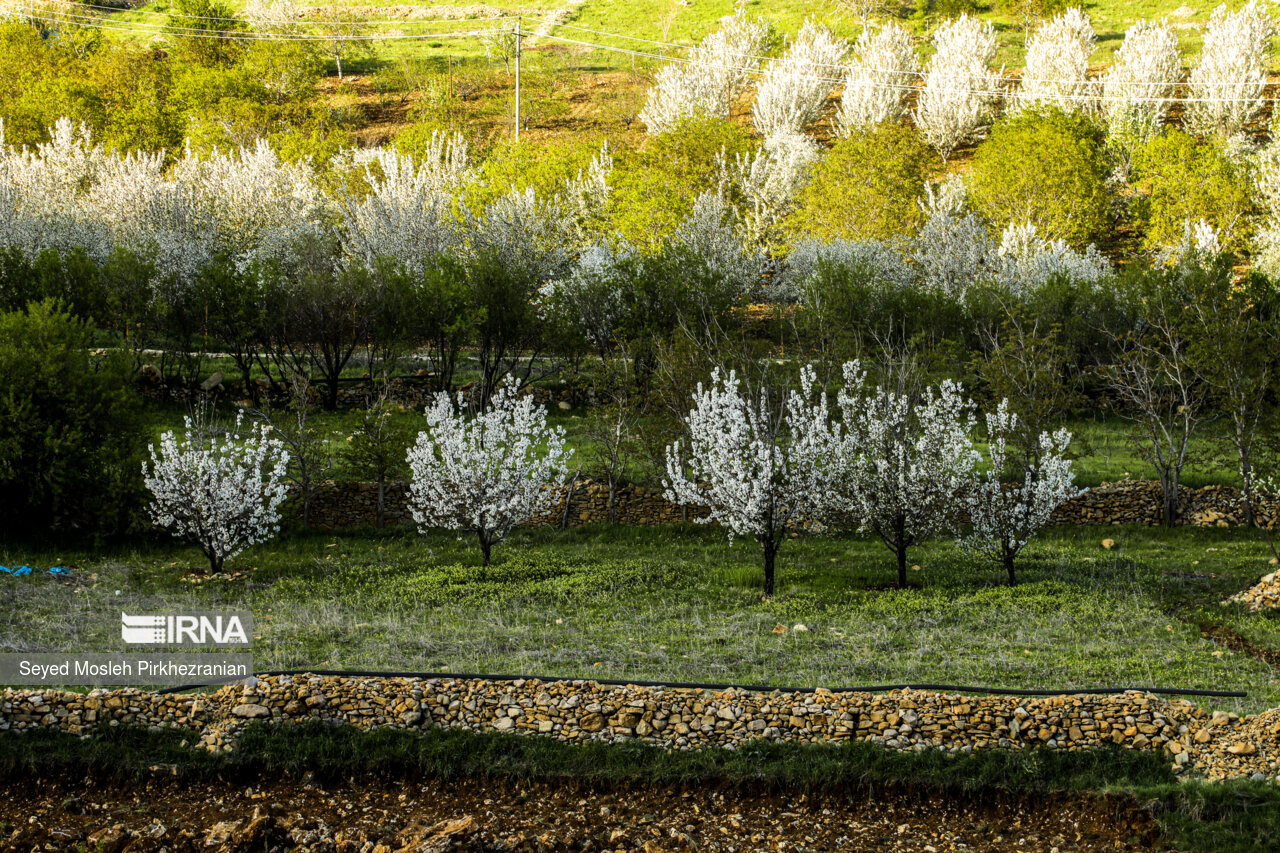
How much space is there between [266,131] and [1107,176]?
55444mm

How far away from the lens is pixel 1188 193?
52906 millimetres

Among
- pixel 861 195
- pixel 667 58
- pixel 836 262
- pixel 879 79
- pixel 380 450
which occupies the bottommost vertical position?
pixel 380 450

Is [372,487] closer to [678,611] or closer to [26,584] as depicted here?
[26,584]

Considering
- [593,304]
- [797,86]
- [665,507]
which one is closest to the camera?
[665,507]

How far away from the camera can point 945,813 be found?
10.1 m

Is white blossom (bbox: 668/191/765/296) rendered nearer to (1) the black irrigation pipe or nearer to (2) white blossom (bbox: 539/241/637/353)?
(2) white blossom (bbox: 539/241/637/353)

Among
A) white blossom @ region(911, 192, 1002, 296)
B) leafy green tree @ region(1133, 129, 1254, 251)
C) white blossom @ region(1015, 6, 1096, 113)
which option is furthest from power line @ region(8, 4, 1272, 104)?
white blossom @ region(911, 192, 1002, 296)

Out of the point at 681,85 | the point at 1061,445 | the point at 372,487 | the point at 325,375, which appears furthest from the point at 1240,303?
the point at 681,85

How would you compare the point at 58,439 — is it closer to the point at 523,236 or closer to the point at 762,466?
the point at 762,466

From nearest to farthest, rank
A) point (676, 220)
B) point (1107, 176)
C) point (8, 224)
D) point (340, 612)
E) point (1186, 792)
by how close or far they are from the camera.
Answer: point (1186, 792) → point (340, 612) → point (8, 224) → point (676, 220) → point (1107, 176)

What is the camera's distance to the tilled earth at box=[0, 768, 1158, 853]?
9.45 m

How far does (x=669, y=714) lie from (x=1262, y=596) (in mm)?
11136

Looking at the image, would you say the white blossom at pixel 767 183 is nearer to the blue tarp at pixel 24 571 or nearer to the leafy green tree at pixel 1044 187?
the leafy green tree at pixel 1044 187

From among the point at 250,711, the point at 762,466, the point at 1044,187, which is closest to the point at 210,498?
the point at 250,711
